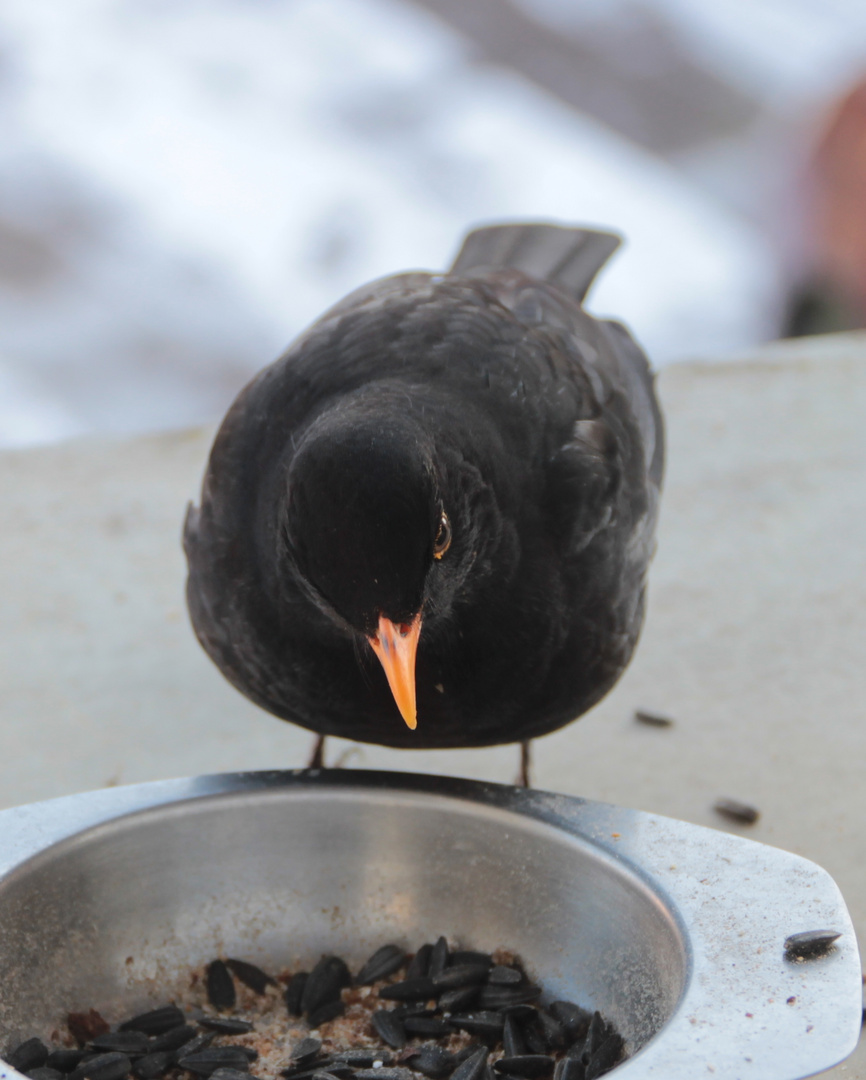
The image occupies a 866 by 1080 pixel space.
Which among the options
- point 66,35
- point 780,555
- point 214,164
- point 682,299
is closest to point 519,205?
point 682,299

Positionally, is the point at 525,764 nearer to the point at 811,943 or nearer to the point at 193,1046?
the point at 193,1046

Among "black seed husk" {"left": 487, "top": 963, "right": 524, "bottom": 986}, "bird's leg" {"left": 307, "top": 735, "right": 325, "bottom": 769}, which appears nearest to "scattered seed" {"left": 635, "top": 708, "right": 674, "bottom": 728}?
"bird's leg" {"left": 307, "top": 735, "right": 325, "bottom": 769}

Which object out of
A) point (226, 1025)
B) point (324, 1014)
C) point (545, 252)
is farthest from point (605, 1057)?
point (545, 252)

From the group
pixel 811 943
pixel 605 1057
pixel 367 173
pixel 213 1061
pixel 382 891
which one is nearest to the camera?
pixel 811 943

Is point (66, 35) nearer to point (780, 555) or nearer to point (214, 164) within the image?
point (214, 164)

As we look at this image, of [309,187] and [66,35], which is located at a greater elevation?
[66,35]

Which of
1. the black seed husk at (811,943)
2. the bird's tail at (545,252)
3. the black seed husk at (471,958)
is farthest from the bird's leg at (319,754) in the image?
the black seed husk at (811,943)

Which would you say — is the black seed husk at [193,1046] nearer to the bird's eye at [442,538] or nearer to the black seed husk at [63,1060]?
the black seed husk at [63,1060]
